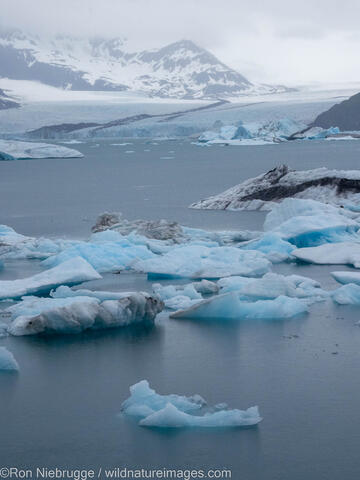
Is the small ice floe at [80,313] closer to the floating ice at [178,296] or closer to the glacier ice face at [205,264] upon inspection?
the floating ice at [178,296]

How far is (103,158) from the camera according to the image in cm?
4169

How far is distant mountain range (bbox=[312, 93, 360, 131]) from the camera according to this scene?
55281mm

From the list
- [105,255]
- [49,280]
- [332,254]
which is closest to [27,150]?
[105,255]

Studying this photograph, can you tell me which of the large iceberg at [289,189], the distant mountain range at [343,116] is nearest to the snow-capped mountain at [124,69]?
the distant mountain range at [343,116]

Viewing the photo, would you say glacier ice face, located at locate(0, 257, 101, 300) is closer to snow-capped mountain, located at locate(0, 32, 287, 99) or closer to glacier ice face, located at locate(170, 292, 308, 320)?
glacier ice face, located at locate(170, 292, 308, 320)

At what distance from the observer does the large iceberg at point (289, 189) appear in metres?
15.0

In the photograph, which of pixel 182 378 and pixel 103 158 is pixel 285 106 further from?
pixel 182 378

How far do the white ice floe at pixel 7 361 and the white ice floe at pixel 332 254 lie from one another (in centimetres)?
468

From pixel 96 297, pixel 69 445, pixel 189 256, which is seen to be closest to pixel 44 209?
pixel 189 256

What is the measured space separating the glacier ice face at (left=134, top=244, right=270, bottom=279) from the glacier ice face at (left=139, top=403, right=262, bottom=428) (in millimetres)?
4043

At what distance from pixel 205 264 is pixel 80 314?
8.59 ft

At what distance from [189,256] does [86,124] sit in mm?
47887

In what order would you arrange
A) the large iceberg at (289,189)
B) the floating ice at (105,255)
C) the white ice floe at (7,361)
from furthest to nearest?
the large iceberg at (289,189) < the floating ice at (105,255) < the white ice floe at (7,361)

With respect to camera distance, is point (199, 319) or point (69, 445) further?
point (199, 319)
